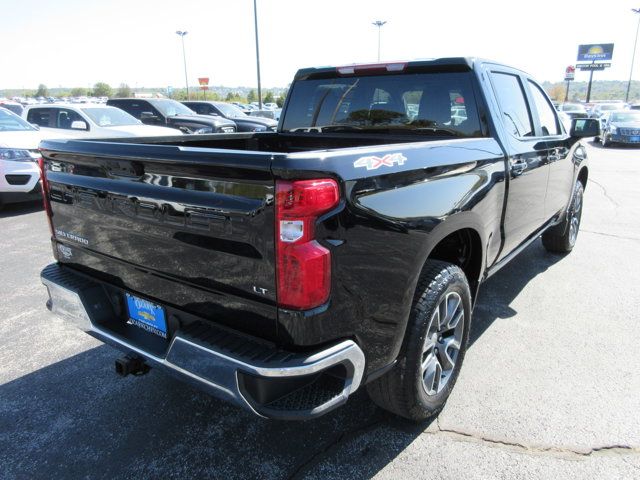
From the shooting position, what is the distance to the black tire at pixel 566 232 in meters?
5.45

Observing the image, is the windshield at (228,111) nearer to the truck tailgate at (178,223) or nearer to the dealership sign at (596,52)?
the truck tailgate at (178,223)

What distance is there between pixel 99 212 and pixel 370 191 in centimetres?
140

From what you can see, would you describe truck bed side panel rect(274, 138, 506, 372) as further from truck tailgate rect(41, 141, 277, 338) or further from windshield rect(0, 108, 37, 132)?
windshield rect(0, 108, 37, 132)

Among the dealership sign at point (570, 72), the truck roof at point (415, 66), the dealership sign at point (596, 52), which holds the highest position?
the dealership sign at point (596, 52)

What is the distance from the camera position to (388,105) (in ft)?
11.6

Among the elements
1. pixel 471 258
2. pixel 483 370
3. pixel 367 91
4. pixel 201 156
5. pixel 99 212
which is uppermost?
pixel 367 91

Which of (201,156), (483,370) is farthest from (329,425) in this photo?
(201,156)

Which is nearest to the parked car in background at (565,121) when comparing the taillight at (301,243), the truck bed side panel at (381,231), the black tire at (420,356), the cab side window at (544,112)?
the cab side window at (544,112)

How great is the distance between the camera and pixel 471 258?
313cm

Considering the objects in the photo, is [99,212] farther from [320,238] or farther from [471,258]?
[471,258]

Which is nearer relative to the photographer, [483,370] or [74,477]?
[74,477]

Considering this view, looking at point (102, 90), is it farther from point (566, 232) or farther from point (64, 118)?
point (566, 232)

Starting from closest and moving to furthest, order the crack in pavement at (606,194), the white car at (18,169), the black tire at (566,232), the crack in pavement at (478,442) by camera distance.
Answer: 1. the crack in pavement at (478,442)
2. the black tire at (566,232)
3. the white car at (18,169)
4. the crack in pavement at (606,194)

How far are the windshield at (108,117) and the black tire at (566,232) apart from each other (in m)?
8.86
